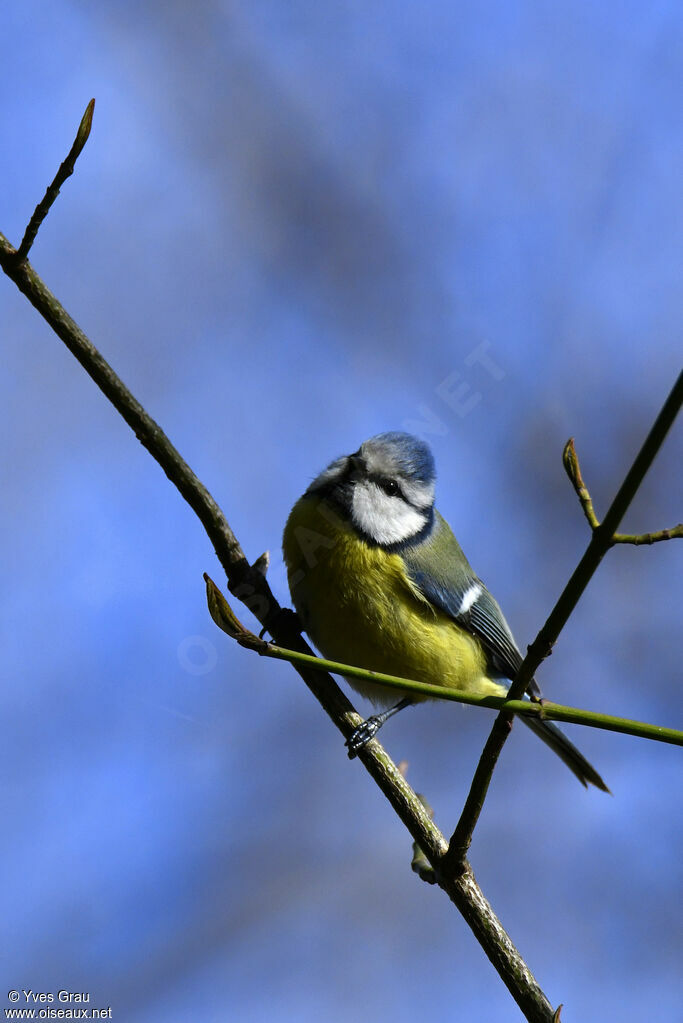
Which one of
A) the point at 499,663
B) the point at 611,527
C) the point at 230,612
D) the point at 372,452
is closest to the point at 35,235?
the point at 230,612

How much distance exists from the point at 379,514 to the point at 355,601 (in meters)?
0.34

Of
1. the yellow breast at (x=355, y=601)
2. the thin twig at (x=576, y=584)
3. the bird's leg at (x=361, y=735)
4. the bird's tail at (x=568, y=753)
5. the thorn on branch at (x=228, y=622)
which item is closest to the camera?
the thin twig at (x=576, y=584)

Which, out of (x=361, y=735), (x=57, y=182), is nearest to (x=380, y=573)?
(x=361, y=735)

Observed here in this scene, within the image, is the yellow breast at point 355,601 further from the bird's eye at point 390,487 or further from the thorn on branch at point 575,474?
the thorn on branch at point 575,474

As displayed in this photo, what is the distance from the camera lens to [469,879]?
232 cm

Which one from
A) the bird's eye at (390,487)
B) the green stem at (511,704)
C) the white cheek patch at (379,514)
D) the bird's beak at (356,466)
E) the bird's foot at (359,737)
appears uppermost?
the bird's beak at (356,466)

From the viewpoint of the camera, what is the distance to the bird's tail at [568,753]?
13.6 ft

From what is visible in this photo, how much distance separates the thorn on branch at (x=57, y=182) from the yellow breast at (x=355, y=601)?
1.56 m

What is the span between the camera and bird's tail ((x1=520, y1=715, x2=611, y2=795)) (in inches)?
163

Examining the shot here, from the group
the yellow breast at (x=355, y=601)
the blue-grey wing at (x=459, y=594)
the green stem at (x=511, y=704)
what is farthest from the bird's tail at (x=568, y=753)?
the green stem at (x=511, y=704)

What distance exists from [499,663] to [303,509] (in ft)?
3.51

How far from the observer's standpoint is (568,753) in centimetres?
419

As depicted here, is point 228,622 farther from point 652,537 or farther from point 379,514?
point 379,514

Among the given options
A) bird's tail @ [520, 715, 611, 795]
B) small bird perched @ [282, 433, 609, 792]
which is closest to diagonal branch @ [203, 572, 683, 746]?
small bird perched @ [282, 433, 609, 792]
